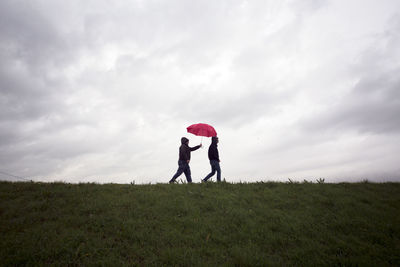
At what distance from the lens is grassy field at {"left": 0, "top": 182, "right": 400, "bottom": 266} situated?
6.32m

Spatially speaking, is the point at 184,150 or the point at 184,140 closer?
the point at 184,150

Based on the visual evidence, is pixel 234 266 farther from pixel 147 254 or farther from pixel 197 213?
pixel 197 213

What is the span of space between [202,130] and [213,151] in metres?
1.45

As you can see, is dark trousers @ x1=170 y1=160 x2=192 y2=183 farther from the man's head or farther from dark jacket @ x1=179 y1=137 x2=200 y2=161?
the man's head

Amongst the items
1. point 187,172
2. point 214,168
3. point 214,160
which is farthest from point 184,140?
point 214,168

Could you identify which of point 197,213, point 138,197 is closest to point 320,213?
point 197,213

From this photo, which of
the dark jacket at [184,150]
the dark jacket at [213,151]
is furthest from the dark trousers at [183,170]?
the dark jacket at [213,151]

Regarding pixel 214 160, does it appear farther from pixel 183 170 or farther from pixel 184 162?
pixel 183 170

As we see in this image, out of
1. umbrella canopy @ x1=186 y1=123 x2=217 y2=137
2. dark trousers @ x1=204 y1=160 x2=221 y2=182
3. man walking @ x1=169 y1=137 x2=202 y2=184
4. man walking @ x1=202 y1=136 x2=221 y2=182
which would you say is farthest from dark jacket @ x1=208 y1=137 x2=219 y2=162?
man walking @ x1=169 y1=137 x2=202 y2=184

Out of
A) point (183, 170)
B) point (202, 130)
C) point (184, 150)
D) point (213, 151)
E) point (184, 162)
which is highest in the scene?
point (202, 130)

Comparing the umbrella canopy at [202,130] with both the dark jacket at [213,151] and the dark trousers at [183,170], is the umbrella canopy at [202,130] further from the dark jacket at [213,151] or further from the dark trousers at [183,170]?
the dark trousers at [183,170]

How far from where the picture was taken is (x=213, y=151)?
14844 mm

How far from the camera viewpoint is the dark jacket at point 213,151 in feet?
48.5

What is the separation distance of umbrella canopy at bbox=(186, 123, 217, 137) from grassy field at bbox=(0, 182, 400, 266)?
161 inches
